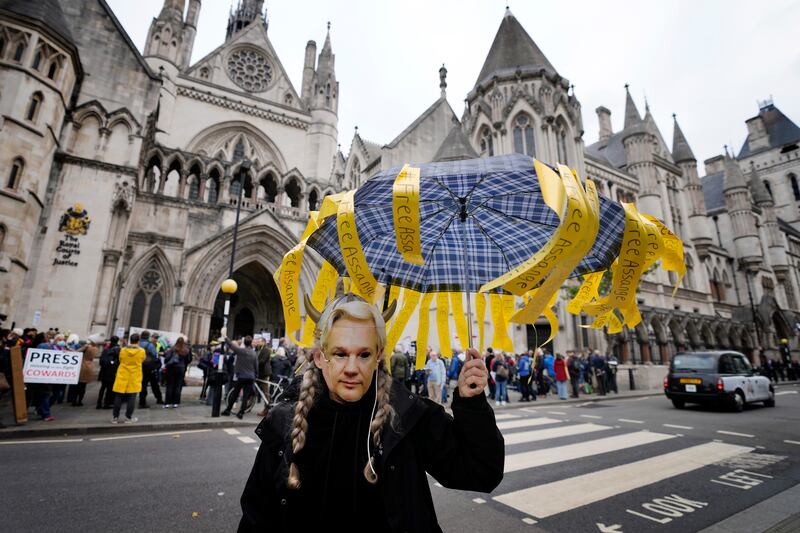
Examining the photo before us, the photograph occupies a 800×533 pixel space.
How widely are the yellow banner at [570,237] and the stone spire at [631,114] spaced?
37500 millimetres

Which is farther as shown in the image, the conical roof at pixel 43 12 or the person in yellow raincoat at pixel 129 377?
the conical roof at pixel 43 12

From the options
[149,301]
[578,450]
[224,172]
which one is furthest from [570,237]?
[224,172]

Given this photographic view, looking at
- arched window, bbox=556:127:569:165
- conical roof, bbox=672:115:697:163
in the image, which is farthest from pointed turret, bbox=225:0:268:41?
conical roof, bbox=672:115:697:163

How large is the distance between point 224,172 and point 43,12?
834 centimetres

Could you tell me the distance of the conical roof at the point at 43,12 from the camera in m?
13.1

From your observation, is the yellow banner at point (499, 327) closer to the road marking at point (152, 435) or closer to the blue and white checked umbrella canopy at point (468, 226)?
the blue and white checked umbrella canopy at point (468, 226)

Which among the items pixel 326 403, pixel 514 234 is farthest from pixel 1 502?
pixel 514 234

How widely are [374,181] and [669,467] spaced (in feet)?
18.2

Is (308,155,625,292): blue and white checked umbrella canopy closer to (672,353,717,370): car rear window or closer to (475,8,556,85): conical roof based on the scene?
(672,353,717,370): car rear window

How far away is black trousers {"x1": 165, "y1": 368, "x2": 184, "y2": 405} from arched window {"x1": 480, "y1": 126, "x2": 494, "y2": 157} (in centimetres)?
2201

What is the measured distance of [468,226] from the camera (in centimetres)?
324

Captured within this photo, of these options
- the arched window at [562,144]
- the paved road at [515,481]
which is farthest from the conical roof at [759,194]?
the paved road at [515,481]

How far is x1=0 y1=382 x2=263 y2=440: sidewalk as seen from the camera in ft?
22.0

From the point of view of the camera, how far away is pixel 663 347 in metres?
27.4
